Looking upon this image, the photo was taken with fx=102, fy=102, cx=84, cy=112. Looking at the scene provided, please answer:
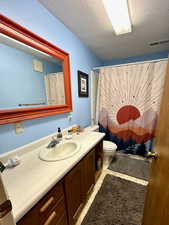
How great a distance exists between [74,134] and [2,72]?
3.79ft

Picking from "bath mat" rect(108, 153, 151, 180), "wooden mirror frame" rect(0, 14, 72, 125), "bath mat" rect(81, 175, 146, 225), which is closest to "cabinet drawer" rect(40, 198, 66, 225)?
"bath mat" rect(81, 175, 146, 225)

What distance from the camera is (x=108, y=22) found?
1.36 metres

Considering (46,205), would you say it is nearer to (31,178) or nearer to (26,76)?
(31,178)

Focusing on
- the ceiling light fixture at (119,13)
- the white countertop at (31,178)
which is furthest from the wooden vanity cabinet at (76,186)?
the ceiling light fixture at (119,13)

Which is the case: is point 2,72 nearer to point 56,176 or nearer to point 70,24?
point 56,176

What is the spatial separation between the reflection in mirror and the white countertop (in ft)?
1.74

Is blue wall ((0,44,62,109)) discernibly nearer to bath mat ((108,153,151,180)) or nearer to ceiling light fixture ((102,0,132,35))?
ceiling light fixture ((102,0,132,35))

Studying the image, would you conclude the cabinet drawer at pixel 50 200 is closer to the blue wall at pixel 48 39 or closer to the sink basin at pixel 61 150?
the sink basin at pixel 61 150

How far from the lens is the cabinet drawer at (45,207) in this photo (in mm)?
567

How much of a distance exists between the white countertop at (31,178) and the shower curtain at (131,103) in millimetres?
1454

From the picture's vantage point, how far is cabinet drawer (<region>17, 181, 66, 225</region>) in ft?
1.86

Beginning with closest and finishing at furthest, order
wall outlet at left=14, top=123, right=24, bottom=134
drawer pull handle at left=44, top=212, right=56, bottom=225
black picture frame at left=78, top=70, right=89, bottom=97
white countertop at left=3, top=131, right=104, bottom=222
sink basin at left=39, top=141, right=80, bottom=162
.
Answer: white countertop at left=3, top=131, right=104, bottom=222, drawer pull handle at left=44, top=212, right=56, bottom=225, wall outlet at left=14, top=123, right=24, bottom=134, sink basin at left=39, top=141, right=80, bottom=162, black picture frame at left=78, top=70, right=89, bottom=97

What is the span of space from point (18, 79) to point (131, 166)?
2.24m

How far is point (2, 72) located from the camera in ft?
2.83
